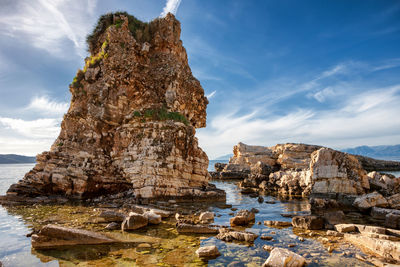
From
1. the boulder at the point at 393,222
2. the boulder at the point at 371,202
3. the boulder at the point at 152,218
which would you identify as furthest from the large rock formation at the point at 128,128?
the boulder at the point at 393,222

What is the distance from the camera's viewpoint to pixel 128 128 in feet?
56.6

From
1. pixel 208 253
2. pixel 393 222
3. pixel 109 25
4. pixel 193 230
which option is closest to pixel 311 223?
pixel 393 222

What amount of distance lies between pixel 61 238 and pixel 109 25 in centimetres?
2055

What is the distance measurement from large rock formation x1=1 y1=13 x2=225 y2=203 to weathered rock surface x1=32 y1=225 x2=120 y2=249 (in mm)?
7360

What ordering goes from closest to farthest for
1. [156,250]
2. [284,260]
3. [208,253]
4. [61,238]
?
1. [284,260]
2. [208,253]
3. [156,250]
4. [61,238]

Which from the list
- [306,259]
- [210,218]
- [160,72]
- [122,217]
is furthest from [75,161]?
[306,259]

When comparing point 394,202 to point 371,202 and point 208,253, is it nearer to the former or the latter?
point 371,202

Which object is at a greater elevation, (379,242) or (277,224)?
(379,242)

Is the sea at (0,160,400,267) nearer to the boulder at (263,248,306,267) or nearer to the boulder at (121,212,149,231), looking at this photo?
the boulder at (263,248,306,267)

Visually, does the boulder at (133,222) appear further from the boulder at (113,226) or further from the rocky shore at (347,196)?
the rocky shore at (347,196)

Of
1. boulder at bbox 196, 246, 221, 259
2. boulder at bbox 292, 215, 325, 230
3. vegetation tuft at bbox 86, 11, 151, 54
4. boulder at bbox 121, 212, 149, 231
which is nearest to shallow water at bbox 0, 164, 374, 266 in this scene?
boulder at bbox 196, 246, 221, 259

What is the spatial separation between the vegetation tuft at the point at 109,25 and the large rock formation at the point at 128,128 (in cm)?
10

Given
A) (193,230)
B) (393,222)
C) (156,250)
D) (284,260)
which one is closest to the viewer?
(284,260)

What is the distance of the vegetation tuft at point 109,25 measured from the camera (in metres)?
21.5
